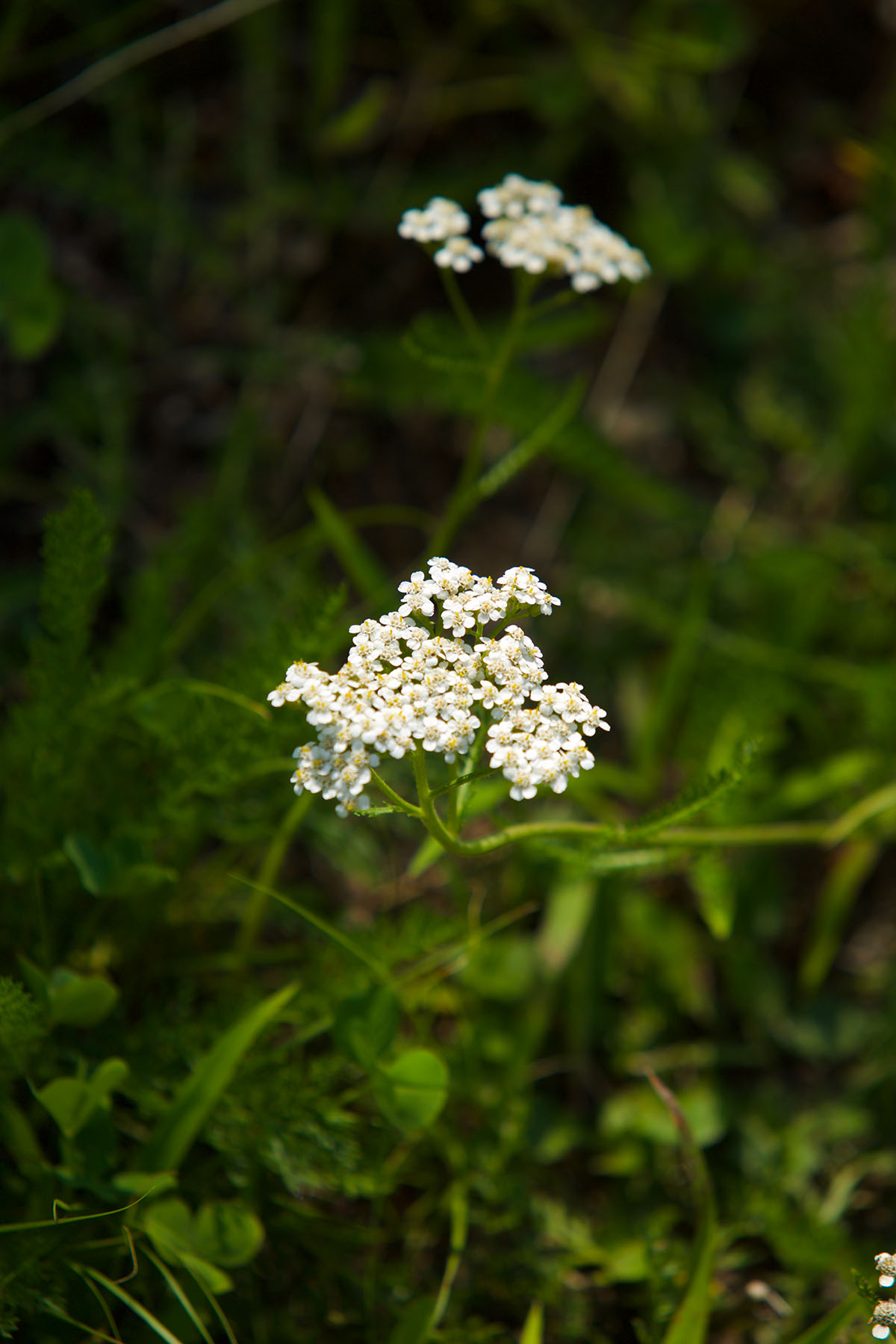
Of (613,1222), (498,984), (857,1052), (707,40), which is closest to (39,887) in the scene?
(498,984)

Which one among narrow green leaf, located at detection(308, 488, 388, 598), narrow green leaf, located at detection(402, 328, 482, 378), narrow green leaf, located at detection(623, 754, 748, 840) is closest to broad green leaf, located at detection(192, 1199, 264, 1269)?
narrow green leaf, located at detection(623, 754, 748, 840)

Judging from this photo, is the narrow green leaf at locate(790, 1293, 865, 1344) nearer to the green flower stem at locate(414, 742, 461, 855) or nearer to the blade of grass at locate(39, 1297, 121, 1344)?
the green flower stem at locate(414, 742, 461, 855)

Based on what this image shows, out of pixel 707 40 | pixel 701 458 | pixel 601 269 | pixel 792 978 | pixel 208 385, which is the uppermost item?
pixel 707 40

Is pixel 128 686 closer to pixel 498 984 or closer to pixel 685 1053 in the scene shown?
pixel 498 984

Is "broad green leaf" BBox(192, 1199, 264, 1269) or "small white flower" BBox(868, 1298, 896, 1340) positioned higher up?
"small white flower" BBox(868, 1298, 896, 1340)

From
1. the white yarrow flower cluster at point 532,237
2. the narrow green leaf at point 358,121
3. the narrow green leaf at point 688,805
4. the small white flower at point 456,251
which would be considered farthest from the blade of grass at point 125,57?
the narrow green leaf at point 688,805

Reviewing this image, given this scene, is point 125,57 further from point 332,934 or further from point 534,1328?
point 534,1328
